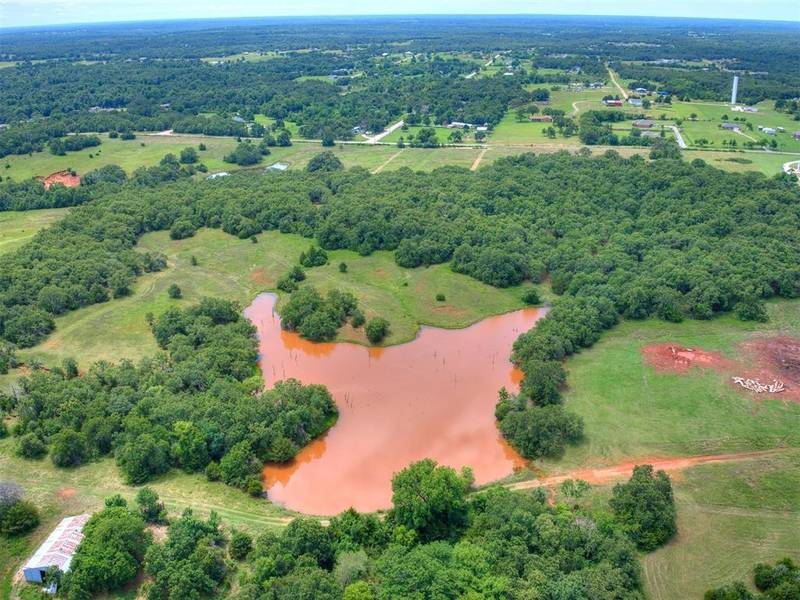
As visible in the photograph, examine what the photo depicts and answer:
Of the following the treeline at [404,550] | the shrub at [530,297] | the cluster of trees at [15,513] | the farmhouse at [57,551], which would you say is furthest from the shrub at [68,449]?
the shrub at [530,297]

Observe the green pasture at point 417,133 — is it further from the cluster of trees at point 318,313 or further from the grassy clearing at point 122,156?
the cluster of trees at point 318,313

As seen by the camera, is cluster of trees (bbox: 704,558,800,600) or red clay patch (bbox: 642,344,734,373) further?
red clay patch (bbox: 642,344,734,373)

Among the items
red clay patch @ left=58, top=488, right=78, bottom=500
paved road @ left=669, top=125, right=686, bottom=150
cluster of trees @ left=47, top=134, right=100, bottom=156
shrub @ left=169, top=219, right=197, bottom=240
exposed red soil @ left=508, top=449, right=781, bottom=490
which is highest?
cluster of trees @ left=47, top=134, right=100, bottom=156

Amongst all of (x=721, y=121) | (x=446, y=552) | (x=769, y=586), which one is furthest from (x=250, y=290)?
(x=721, y=121)

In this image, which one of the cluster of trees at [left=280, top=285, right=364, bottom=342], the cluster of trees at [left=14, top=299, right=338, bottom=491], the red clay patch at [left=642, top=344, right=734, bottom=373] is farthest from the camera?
the cluster of trees at [left=280, top=285, right=364, bottom=342]

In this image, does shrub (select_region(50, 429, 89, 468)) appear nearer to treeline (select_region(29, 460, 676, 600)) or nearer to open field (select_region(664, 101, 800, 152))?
treeline (select_region(29, 460, 676, 600))

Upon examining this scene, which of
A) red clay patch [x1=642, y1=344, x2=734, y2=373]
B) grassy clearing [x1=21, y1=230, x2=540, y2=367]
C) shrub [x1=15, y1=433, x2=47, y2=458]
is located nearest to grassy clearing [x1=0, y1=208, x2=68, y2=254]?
grassy clearing [x1=21, y1=230, x2=540, y2=367]

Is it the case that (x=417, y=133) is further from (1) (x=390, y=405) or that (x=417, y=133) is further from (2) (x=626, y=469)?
(2) (x=626, y=469)

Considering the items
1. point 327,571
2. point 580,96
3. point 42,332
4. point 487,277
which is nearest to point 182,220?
point 42,332
